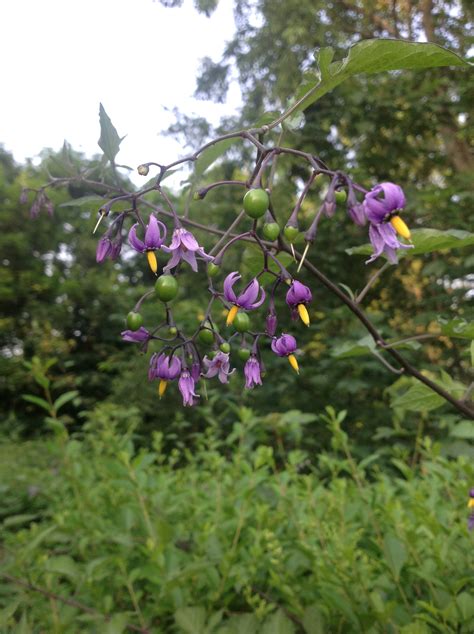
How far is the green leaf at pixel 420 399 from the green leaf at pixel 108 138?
33.1 inches

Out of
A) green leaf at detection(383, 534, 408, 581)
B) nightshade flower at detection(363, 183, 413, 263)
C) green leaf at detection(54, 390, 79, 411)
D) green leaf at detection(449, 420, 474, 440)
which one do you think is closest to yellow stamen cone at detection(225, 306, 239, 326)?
nightshade flower at detection(363, 183, 413, 263)

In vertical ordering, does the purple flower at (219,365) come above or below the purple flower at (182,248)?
below

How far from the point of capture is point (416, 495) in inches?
66.3

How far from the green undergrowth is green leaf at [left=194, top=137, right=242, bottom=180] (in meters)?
0.92

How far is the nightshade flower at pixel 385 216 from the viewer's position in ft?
2.35

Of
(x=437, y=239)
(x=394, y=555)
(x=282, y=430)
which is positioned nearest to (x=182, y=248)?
(x=437, y=239)

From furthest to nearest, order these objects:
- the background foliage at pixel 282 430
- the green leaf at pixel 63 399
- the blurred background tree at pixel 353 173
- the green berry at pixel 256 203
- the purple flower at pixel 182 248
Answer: the blurred background tree at pixel 353 173 → the green leaf at pixel 63 399 → the background foliage at pixel 282 430 → the purple flower at pixel 182 248 → the green berry at pixel 256 203

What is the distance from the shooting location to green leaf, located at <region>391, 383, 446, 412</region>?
1167 mm

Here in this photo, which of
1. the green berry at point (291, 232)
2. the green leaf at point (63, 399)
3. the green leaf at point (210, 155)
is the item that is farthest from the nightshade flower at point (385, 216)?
the green leaf at point (63, 399)

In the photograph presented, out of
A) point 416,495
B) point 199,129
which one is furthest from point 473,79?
point 416,495

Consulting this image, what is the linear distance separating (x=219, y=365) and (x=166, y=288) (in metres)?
0.24

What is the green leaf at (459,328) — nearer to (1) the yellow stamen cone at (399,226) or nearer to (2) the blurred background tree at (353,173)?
(1) the yellow stamen cone at (399,226)

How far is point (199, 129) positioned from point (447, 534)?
6.01 metres

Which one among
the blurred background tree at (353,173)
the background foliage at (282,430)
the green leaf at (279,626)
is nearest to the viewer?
the green leaf at (279,626)
